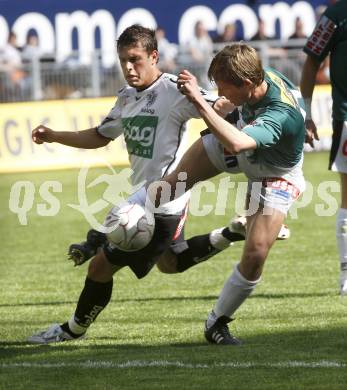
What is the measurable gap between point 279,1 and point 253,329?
1882 cm

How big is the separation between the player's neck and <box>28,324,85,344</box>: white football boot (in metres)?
1.83

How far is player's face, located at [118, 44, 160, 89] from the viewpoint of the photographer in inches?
276

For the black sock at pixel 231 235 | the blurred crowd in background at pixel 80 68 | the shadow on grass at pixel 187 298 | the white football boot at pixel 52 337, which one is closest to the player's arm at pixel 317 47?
the black sock at pixel 231 235

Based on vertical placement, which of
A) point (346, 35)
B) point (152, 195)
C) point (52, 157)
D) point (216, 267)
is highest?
point (346, 35)

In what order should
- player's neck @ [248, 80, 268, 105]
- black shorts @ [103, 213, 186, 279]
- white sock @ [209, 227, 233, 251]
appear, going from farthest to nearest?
white sock @ [209, 227, 233, 251], black shorts @ [103, 213, 186, 279], player's neck @ [248, 80, 268, 105]

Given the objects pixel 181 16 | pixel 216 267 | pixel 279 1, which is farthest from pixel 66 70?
pixel 216 267

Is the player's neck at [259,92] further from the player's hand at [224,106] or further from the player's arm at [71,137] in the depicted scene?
the player's arm at [71,137]

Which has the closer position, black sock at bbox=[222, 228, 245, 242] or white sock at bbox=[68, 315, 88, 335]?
white sock at bbox=[68, 315, 88, 335]

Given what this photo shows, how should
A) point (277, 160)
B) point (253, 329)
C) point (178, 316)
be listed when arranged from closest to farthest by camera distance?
point (277, 160) < point (253, 329) < point (178, 316)

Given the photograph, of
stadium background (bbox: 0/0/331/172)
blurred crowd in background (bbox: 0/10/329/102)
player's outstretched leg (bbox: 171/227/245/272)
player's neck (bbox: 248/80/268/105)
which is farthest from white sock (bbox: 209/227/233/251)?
blurred crowd in background (bbox: 0/10/329/102)

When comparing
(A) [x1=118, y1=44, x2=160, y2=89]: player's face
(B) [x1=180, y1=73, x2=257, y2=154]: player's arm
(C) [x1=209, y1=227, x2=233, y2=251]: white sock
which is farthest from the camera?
(C) [x1=209, y1=227, x2=233, y2=251]: white sock

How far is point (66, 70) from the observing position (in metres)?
20.5

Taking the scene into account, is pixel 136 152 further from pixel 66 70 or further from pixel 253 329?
pixel 66 70

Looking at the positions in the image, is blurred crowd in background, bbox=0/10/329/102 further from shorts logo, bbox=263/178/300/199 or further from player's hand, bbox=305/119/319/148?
shorts logo, bbox=263/178/300/199
